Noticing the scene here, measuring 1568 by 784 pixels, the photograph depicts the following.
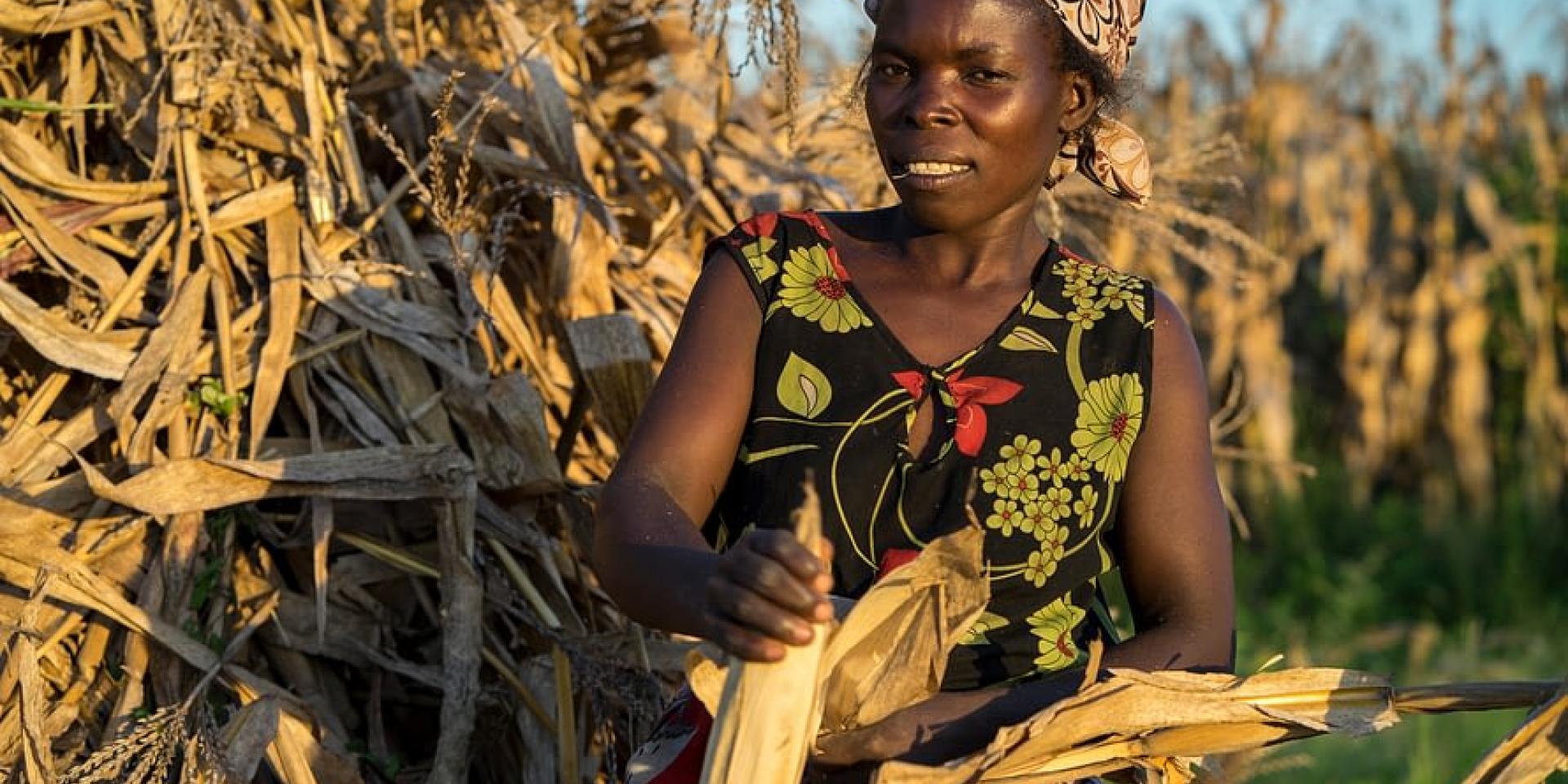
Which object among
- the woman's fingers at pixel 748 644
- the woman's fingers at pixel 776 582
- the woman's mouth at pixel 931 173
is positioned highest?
the woman's mouth at pixel 931 173

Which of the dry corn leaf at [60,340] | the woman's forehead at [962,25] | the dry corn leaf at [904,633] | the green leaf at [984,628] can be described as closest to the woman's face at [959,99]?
the woman's forehead at [962,25]

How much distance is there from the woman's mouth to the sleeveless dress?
0.16 meters

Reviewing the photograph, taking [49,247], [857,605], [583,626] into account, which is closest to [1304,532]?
[583,626]

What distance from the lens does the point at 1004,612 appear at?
2158mm

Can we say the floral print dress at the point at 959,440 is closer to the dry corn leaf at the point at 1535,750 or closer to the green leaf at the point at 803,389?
the green leaf at the point at 803,389

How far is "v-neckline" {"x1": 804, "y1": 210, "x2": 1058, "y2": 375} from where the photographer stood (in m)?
2.18

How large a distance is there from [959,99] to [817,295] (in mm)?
282

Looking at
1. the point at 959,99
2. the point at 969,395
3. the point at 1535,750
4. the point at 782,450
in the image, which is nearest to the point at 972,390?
the point at 969,395

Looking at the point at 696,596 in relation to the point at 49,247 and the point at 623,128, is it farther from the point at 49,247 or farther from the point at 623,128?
the point at 623,128

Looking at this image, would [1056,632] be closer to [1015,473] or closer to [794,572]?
[1015,473]

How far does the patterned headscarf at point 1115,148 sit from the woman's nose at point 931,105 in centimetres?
15

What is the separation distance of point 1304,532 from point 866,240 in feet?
17.8

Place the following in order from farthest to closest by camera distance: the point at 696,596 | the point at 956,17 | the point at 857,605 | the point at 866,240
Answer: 1. the point at 866,240
2. the point at 956,17
3. the point at 696,596
4. the point at 857,605

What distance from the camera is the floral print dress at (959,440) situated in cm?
212
